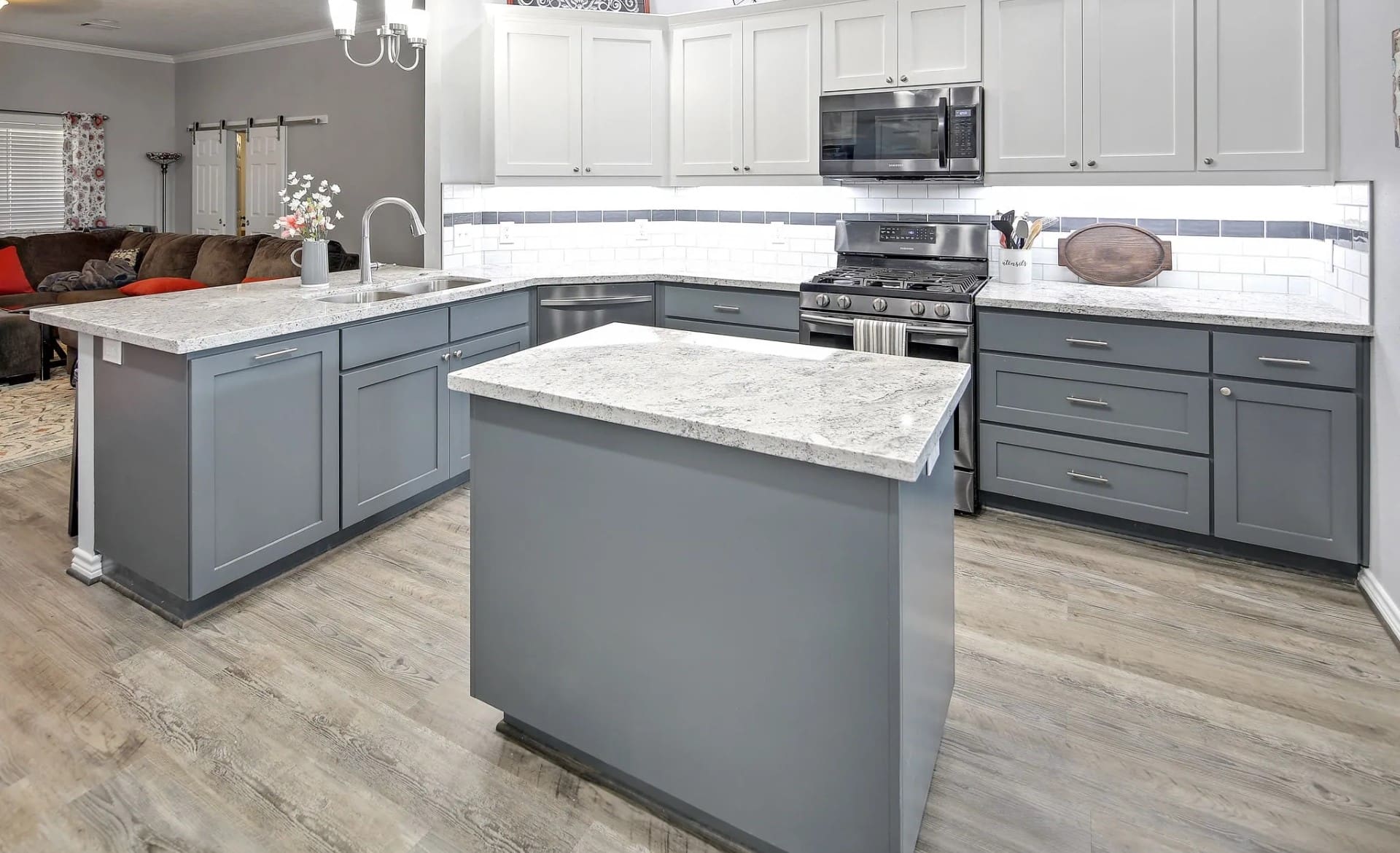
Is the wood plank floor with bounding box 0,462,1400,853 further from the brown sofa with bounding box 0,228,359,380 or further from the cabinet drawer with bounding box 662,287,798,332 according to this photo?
the brown sofa with bounding box 0,228,359,380

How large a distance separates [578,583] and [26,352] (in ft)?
19.0

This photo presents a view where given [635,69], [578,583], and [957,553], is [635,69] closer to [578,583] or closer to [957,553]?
[957,553]

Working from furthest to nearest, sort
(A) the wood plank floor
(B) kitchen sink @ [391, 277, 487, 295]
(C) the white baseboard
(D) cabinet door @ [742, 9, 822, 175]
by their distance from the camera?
1. (D) cabinet door @ [742, 9, 822, 175]
2. (B) kitchen sink @ [391, 277, 487, 295]
3. (C) the white baseboard
4. (A) the wood plank floor

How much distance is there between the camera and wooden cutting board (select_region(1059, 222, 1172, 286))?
3502 millimetres

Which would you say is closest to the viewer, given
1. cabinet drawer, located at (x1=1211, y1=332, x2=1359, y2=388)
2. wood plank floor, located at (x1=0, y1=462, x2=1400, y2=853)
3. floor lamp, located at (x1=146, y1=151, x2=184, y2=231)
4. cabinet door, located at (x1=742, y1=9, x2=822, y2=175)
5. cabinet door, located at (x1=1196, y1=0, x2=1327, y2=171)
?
wood plank floor, located at (x1=0, y1=462, x2=1400, y2=853)

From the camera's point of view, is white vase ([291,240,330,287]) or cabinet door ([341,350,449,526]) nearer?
cabinet door ([341,350,449,526])

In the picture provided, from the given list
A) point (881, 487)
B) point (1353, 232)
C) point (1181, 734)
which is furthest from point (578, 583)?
point (1353, 232)

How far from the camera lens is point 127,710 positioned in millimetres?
2088

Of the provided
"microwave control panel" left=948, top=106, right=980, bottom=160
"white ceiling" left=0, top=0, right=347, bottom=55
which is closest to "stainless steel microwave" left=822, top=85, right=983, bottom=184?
"microwave control panel" left=948, top=106, right=980, bottom=160

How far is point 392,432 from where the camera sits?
325 cm

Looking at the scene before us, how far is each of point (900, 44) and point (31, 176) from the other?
7750 mm

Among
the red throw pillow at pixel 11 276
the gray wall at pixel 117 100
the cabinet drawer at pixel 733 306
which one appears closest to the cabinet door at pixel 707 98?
the cabinet drawer at pixel 733 306

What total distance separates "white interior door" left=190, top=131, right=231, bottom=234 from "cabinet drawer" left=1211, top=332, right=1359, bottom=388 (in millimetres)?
7944

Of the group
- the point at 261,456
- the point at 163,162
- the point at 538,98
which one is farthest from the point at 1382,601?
the point at 163,162
